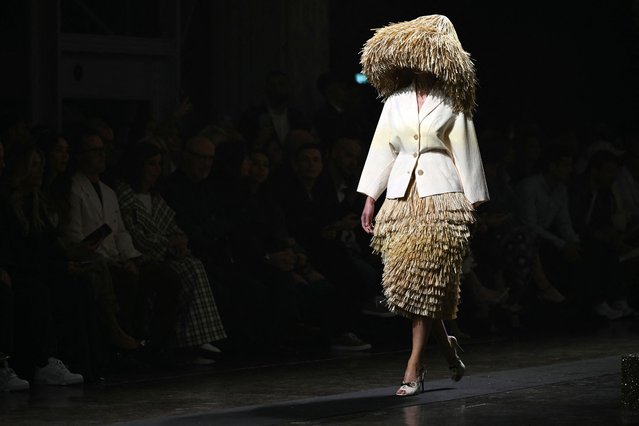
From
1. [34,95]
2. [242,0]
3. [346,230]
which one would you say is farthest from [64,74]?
[346,230]

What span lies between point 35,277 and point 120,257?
91 cm

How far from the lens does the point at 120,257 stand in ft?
33.2

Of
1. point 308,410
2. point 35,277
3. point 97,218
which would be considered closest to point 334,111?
point 97,218

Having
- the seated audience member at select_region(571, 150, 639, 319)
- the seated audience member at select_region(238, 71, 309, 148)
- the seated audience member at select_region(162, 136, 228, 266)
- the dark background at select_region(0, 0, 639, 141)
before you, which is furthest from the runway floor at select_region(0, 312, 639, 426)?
the dark background at select_region(0, 0, 639, 141)

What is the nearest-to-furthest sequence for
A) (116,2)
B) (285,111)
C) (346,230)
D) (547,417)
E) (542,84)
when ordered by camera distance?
(547,417)
(346,230)
(285,111)
(116,2)
(542,84)

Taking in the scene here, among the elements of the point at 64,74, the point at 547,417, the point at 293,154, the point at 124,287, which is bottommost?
the point at 547,417

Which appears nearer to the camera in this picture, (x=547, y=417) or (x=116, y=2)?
(x=547, y=417)

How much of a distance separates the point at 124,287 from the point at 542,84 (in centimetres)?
801

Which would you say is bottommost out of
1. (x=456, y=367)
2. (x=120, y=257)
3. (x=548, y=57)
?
(x=456, y=367)

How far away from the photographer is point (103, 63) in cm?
1344

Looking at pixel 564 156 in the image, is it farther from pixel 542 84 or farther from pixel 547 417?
pixel 547 417

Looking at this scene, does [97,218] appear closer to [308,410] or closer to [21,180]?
[21,180]

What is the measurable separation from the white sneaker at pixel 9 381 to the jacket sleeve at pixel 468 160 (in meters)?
2.67

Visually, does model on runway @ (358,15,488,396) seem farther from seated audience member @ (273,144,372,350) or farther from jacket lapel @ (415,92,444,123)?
seated audience member @ (273,144,372,350)
